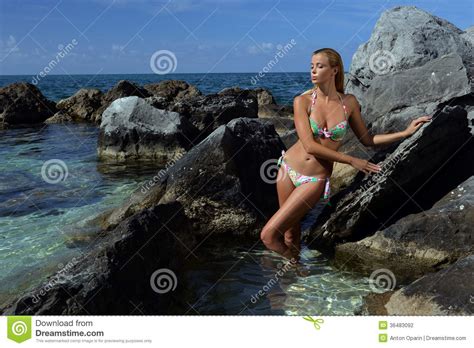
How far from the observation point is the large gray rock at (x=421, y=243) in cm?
639

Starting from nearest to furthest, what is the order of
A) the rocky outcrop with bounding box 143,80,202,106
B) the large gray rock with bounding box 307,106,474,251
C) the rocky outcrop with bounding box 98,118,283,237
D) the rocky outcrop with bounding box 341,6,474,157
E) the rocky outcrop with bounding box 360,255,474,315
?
the rocky outcrop with bounding box 360,255,474,315 < the large gray rock with bounding box 307,106,474,251 < the rocky outcrop with bounding box 98,118,283,237 < the rocky outcrop with bounding box 341,6,474,157 < the rocky outcrop with bounding box 143,80,202,106

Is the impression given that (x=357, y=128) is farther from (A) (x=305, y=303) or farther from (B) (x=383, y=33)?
(B) (x=383, y=33)

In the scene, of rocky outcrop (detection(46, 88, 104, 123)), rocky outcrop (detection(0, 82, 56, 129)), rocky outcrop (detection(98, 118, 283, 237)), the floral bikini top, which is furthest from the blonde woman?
rocky outcrop (detection(0, 82, 56, 129))

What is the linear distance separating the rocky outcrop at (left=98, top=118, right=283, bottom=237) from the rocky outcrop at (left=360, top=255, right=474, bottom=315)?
3.00 meters

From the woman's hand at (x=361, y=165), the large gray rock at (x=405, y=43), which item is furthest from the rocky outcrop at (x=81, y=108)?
the woman's hand at (x=361, y=165)

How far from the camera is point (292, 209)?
604 cm

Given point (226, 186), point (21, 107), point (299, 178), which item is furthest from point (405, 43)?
point (21, 107)

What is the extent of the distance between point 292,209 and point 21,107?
25542mm

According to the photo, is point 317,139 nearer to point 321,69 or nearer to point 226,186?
point 321,69

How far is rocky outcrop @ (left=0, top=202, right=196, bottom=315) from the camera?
457 cm

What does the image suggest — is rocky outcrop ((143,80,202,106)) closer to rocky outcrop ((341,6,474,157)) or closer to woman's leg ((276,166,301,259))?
rocky outcrop ((341,6,474,157))

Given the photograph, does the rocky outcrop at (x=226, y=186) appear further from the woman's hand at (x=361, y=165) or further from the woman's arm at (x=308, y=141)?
the woman's hand at (x=361, y=165)

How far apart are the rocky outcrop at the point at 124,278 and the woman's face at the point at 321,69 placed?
2.64 metres
